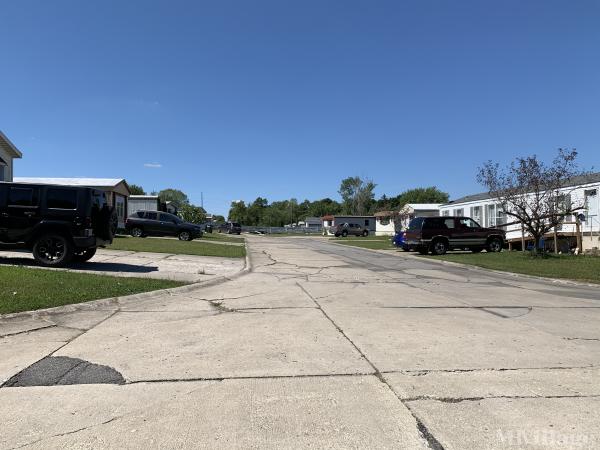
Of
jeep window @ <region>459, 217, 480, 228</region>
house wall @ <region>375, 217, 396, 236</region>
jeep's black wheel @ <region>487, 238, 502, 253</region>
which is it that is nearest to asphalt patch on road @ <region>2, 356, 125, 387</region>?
jeep window @ <region>459, 217, 480, 228</region>

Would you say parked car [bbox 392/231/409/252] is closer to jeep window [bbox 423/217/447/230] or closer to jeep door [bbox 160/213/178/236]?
jeep window [bbox 423/217/447/230]

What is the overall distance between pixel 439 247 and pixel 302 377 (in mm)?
20901

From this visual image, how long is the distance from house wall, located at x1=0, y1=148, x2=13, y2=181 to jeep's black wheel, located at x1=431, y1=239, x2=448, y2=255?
2334 centimetres

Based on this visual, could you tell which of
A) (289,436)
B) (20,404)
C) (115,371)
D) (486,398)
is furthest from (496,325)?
(20,404)

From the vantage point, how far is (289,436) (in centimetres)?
346

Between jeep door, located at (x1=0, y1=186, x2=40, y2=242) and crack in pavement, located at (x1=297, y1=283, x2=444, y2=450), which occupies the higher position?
jeep door, located at (x1=0, y1=186, x2=40, y2=242)

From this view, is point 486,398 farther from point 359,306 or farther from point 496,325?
point 359,306

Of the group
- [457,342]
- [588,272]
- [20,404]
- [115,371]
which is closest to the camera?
[20,404]

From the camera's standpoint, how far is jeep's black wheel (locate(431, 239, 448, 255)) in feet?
79.9

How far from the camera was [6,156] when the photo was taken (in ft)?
87.5

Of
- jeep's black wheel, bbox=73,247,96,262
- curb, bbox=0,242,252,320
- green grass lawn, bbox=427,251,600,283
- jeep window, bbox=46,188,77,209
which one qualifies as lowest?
curb, bbox=0,242,252,320

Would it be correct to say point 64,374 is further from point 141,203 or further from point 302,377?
point 141,203

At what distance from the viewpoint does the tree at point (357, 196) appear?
116938mm

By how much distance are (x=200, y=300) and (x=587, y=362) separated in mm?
6567
